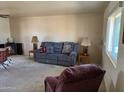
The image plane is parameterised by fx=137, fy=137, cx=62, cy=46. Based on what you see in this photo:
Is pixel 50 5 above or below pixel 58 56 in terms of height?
above

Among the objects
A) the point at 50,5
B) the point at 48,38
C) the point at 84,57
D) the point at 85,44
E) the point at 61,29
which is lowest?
the point at 84,57

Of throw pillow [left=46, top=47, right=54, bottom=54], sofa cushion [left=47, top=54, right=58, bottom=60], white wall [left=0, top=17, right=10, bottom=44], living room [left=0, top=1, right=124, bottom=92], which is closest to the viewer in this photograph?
living room [left=0, top=1, right=124, bottom=92]

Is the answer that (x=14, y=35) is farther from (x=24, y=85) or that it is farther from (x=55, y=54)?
(x=24, y=85)

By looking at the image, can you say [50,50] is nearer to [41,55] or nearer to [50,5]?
[41,55]

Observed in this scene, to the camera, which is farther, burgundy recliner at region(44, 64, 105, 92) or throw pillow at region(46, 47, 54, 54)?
throw pillow at region(46, 47, 54, 54)

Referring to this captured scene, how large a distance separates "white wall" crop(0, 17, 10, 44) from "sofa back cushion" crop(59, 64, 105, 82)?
6300mm

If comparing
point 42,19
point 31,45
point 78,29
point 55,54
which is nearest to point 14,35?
point 31,45

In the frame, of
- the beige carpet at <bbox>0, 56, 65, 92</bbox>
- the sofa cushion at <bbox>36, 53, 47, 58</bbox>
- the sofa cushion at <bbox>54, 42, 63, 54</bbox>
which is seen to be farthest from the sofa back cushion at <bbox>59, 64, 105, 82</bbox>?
the sofa cushion at <bbox>54, 42, 63, 54</bbox>

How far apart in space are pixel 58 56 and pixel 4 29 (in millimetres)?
3698

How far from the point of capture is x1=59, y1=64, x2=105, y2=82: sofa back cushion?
182 centimetres

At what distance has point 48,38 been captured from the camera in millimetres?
6961

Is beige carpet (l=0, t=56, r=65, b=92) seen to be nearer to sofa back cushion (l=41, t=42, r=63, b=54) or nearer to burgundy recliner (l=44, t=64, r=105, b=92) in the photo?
sofa back cushion (l=41, t=42, r=63, b=54)

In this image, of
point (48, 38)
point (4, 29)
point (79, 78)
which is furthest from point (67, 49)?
point (79, 78)

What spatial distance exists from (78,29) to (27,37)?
9.32 feet
